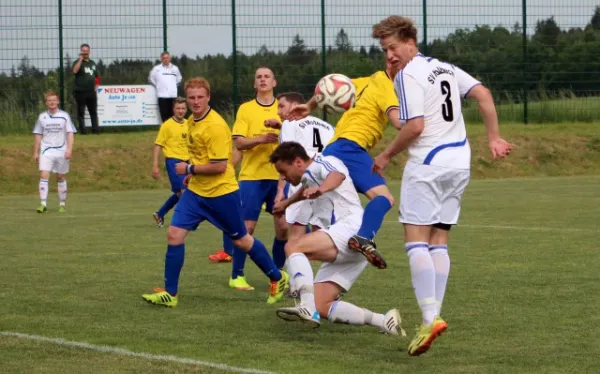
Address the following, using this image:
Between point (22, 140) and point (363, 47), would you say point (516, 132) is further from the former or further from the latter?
point (22, 140)

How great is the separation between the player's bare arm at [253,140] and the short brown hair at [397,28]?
3.80 m

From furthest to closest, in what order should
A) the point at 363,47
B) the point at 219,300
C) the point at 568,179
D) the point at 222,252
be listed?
the point at 363,47 < the point at 568,179 < the point at 222,252 < the point at 219,300

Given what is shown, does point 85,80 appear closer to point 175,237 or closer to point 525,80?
point 525,80

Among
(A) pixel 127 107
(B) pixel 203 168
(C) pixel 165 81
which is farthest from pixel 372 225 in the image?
(A) pixel 127 107

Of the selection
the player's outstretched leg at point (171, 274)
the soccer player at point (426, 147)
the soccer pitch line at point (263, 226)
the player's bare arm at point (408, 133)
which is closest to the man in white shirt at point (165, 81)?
the soccer pitch line at point (263, 226)

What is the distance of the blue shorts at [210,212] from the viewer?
30.7ft

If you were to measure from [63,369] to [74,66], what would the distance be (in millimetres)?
21051

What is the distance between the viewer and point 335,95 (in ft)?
29.8

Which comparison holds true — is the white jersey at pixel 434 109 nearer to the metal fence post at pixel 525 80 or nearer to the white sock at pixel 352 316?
the white sock at pixel 352 316

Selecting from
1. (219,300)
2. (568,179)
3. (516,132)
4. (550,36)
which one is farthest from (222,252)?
(550,36)

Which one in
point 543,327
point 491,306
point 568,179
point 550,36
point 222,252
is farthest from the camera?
point 550,36

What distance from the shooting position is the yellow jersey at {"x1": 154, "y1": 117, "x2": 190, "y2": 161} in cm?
1769

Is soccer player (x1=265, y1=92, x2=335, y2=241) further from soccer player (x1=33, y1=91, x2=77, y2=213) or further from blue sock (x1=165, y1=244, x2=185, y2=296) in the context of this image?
soccer player (x1=33, y1=91, x2=77, y2=213)

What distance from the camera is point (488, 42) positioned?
30.6 metres
